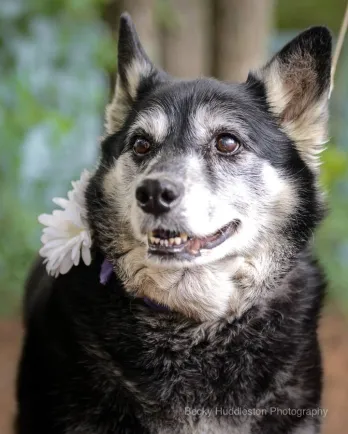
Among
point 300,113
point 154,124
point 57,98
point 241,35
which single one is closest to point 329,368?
point 241,35

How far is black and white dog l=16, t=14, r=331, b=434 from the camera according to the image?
9.51 ft

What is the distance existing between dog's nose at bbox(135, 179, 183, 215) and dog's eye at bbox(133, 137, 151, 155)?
0.38 metres

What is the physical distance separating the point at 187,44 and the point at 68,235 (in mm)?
5620

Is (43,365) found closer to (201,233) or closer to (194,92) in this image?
(201,233)

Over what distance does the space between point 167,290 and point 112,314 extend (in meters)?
0.28

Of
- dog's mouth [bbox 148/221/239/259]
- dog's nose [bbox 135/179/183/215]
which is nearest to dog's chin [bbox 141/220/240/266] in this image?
dog's mouth [bbox 148/221/239/259]

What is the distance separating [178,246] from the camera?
9.14ft

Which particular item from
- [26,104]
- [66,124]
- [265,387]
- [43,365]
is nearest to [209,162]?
[265,387]

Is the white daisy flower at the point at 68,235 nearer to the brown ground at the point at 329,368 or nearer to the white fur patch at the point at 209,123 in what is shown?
the white fur patch at the point at 209,123

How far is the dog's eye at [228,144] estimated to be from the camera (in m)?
2.97

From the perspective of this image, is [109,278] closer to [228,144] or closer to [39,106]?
[228,144]

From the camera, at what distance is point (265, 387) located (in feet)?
9.66

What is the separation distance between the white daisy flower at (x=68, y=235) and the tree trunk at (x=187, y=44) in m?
4.35

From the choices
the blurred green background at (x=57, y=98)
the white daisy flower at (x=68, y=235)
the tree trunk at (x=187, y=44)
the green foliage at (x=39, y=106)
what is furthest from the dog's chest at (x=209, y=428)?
the tree trunk at (x=187, y=44)
